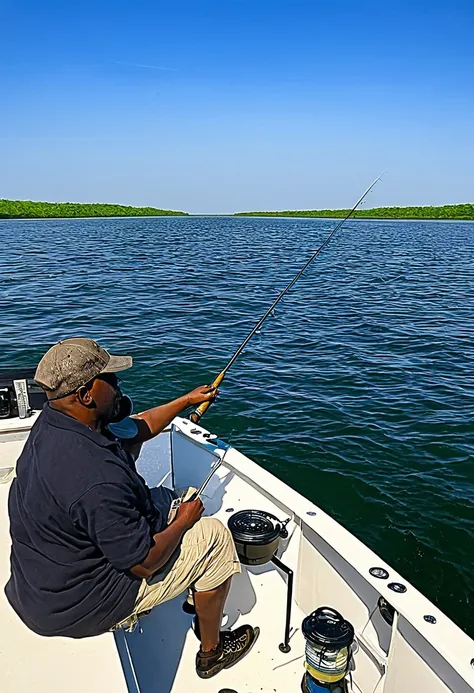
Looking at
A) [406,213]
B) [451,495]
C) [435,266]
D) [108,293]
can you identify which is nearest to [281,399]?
[451,495]

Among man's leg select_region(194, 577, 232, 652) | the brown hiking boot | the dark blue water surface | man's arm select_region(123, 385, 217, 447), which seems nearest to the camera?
man's leg select_region(194, 577, 232, 652)

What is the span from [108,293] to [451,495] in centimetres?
1208

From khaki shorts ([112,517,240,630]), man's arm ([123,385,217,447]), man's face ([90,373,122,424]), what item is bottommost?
khaki shorts ([112,517,240,630])

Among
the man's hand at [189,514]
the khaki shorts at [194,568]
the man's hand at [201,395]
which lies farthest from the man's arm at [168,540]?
the man's hand at [201,395]

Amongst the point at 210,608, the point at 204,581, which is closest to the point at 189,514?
the point at 204,581

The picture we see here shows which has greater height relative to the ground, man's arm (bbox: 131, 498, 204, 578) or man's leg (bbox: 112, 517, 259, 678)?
man's arm (bbox: 131, 498, 204, 578)

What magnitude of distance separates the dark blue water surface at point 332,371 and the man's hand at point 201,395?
248 cm

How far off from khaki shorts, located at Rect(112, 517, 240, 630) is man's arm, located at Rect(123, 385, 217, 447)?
0.73m

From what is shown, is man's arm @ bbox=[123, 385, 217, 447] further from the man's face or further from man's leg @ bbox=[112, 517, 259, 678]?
the man's face

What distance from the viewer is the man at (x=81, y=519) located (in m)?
1.91

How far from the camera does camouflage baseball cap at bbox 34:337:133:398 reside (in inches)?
78.1

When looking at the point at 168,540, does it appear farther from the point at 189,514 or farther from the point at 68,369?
the point at 68,369

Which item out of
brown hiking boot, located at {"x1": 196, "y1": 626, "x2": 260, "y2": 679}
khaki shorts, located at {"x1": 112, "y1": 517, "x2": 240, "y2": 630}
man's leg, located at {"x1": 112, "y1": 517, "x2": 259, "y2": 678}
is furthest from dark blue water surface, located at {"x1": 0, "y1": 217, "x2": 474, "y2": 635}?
khaki shorts, located at {"x1": 112, "y1": 517, "x2": 240, "y2": 630}

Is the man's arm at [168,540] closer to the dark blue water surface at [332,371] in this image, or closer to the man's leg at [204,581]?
the man's leg at [204,581]
